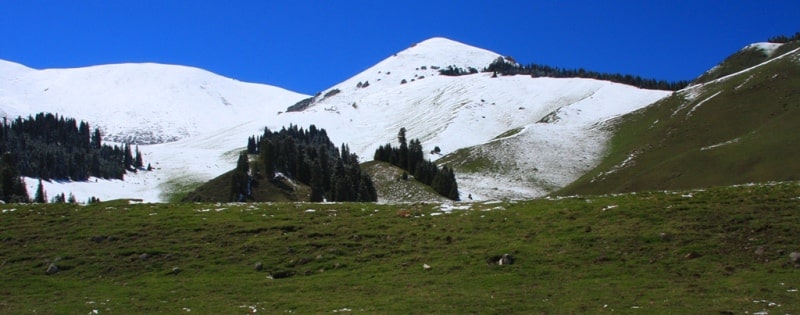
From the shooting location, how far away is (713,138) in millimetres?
117438

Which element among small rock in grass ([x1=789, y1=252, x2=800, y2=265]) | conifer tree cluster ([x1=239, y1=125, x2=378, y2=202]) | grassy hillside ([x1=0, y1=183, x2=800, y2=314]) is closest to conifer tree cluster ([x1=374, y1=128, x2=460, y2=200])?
conifer tree cluster ([x1=239, y1=125, x2=378, y2=202])

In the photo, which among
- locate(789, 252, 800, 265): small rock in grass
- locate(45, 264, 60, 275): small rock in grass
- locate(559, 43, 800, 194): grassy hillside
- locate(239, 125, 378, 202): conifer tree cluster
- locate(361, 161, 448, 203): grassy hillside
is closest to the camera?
locate(789, 252, 800, 265): small rock in grass

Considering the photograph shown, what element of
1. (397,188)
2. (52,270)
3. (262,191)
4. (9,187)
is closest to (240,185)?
(262,191)

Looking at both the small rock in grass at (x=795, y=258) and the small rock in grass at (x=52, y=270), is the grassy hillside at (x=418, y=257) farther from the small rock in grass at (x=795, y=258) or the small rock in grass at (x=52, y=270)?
the small rock in grass at (x=795, y=258)

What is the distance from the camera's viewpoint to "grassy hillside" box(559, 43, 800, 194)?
8044 centimetres

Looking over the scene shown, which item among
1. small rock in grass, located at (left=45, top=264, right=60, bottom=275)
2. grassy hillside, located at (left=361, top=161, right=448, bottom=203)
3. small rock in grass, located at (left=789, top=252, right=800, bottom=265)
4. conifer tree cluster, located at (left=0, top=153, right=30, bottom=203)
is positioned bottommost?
small rock in grass, located at (left=789, top=252, right=800, bottom=265)

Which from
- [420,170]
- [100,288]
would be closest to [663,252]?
[100,288]

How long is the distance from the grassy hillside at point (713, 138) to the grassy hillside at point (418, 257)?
176 ft

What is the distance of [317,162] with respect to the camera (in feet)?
411

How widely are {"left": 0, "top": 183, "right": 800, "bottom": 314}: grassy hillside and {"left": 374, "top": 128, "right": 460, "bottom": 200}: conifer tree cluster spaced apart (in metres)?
91.1

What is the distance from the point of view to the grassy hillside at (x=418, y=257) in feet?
65.0

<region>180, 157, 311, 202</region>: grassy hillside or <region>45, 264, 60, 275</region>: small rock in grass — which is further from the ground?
<region>180, 157, 311, 202</region>: grassy hillside

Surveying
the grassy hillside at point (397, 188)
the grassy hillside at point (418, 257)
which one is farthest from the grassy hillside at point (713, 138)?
the grassy hillside at point (418, 257)

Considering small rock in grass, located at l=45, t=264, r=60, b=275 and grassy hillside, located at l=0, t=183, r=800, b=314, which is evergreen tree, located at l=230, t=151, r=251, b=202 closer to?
grassy hillside, located at l=0, t=183, r=800, b=314
